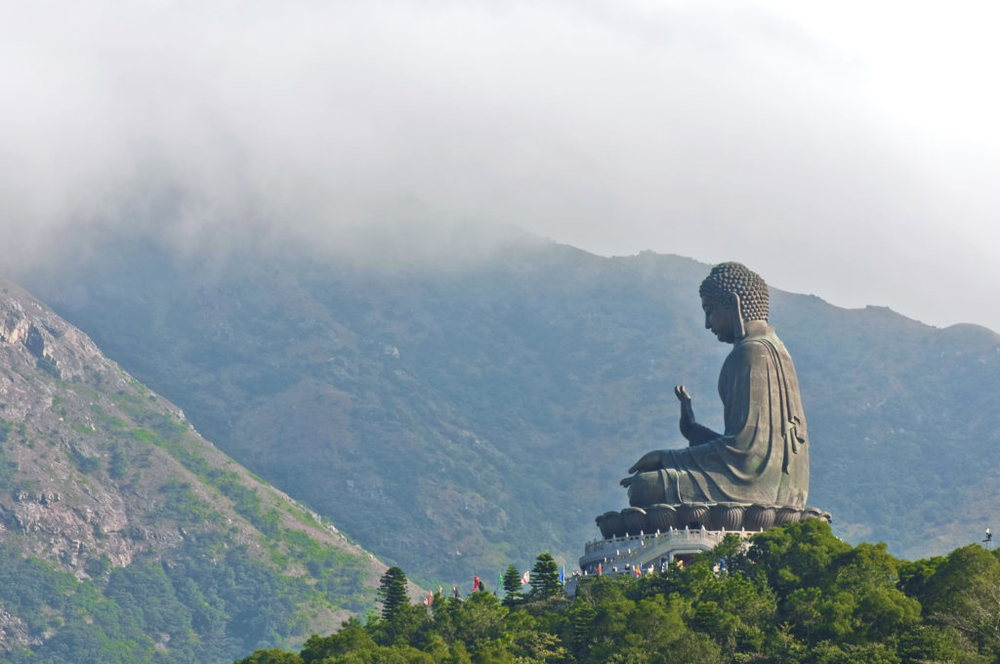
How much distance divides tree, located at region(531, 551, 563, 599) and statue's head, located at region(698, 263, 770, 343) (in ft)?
38.9

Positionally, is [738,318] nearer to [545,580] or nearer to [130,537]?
[545,580]

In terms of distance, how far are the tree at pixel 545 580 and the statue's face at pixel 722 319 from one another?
11974mm

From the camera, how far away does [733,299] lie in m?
73.7

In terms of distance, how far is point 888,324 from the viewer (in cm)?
18375

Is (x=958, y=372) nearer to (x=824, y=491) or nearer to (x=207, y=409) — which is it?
(x=824, y=491)

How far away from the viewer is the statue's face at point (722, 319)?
73.9 meters

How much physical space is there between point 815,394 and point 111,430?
5414 cm

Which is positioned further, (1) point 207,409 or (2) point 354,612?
(1) point 207,409

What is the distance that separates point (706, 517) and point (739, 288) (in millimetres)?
9288

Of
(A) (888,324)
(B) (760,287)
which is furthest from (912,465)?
(B) (760,287)

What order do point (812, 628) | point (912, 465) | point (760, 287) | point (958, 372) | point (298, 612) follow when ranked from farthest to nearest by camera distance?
point (958, 372) → point (912, 465) → point (298, 612) → point (760, 287) → point (812, 628)

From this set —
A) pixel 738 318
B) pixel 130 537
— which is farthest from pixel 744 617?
pixel 130 537

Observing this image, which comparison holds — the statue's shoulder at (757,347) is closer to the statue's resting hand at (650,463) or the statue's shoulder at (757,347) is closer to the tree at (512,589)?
the statue's resting hand at (650,463)

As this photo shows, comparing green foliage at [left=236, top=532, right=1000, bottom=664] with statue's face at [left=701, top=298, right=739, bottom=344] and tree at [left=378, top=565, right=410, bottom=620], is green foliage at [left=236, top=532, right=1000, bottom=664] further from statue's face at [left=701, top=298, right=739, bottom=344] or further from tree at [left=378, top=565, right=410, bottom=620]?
statue's face at [left=701, top=298, right=739, bottom=344]
